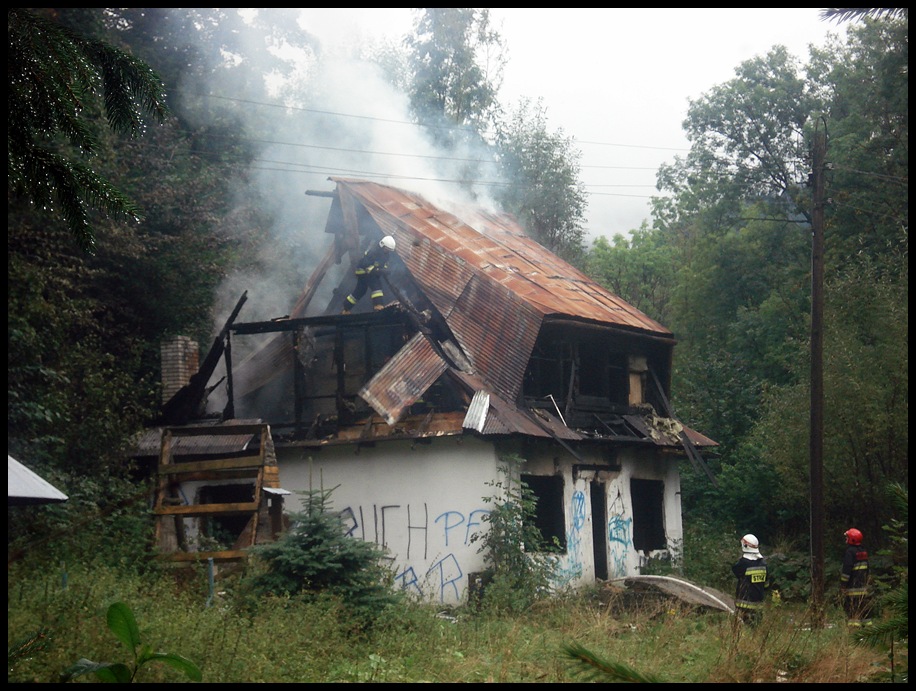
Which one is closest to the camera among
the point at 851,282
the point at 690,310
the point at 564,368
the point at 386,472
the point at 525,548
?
the point at 525,548

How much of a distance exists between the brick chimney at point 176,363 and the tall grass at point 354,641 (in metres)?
8.35

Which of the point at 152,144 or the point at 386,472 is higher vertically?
the point at 152,144

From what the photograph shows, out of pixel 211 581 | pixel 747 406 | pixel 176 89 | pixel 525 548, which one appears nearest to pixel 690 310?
pixel 747 406

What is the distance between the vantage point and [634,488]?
21.6 m

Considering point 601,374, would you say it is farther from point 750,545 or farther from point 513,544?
point 750,545

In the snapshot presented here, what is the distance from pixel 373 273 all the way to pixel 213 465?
19.9 ft

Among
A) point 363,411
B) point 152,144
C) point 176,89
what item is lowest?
point 363,411

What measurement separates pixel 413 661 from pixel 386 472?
801 cm

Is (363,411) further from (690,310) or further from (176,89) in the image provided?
(690,310)

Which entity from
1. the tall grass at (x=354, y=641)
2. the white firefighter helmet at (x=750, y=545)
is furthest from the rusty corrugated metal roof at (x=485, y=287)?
the tall grass at (x=354, y=641)

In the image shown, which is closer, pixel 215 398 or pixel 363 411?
pixel 363 411

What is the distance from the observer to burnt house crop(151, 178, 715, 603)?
1734 centimetres

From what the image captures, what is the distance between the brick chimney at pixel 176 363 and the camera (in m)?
21.4

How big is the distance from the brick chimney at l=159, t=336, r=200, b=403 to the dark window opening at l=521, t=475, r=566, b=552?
804 centimetres
